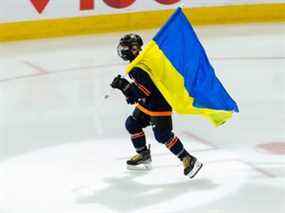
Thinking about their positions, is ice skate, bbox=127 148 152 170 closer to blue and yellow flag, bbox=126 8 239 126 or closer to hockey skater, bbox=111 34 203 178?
hockey skater, bbox=111 34 203 178

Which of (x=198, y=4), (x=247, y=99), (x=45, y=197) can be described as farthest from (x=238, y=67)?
(x=45, y=197)

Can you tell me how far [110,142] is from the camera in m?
4.88

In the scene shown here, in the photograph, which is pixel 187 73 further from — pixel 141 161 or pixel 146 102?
pixel 141 161

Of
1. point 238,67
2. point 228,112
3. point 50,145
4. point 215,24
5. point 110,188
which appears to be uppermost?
point 228,112

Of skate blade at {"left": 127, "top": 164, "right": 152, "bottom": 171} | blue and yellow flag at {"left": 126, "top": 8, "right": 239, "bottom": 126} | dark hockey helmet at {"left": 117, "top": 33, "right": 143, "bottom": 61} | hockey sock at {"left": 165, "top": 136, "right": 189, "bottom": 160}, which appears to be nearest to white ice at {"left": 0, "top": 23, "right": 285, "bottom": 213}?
skate blade at {"left": 127, "top": 164, "right": 152, "bottom": 171}

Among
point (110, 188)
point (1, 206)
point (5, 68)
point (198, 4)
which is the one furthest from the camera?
point (198, 4)

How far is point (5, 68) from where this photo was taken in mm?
6875

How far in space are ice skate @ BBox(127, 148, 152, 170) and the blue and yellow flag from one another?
1.24ft

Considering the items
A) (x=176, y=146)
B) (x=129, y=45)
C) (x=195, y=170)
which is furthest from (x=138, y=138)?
(x=129, y=45)

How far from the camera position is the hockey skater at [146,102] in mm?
3904

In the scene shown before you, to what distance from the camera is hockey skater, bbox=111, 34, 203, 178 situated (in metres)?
3.90

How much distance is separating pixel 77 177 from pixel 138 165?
1.17ft

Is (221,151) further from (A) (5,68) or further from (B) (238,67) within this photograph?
(A) (5,68)

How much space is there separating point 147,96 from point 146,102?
0.03 meters
